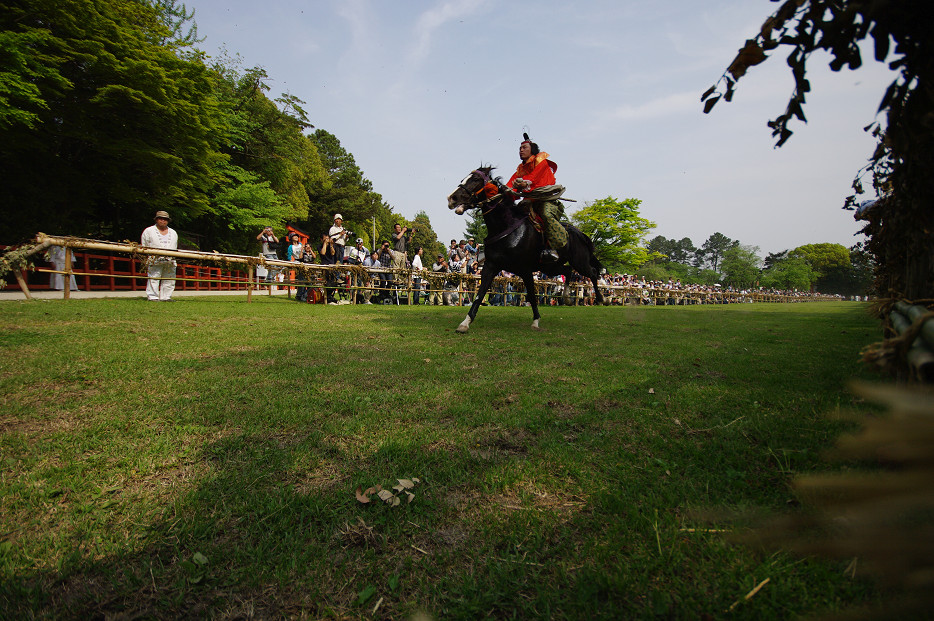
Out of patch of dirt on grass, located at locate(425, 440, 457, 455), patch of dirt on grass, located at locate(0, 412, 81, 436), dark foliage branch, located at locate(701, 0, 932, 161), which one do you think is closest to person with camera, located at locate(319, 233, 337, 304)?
patch of dirt on grass, located at locate(0, 412, 81, 436)

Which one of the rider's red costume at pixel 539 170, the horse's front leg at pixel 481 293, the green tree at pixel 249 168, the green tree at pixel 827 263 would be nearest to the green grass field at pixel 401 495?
the horse's front leg at pixel 481 293

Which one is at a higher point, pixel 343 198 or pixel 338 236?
pixel 343 198

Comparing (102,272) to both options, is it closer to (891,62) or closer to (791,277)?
(891,62)

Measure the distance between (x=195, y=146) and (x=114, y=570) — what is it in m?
25.1

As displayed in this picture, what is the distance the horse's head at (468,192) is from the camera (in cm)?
748

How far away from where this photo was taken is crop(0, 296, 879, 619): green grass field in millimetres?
1396

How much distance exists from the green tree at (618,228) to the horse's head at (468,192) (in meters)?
37.6

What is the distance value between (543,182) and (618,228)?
3811 centimetres

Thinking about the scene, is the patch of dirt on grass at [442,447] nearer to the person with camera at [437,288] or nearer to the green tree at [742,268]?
the person with camera at [437,288]

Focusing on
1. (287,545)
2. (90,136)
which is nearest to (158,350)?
(287,545)

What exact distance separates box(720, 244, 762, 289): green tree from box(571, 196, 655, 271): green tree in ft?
163

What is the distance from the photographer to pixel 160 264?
11531mm

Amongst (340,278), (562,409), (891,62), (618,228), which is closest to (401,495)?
(562,409)

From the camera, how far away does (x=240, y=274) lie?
28781mm
